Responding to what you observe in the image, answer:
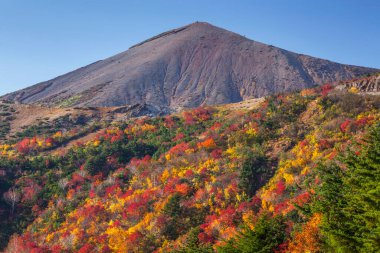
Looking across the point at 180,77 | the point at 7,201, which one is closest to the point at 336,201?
the point at 7,201

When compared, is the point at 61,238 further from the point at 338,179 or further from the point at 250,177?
the point at 338,179

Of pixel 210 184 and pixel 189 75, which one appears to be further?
pixel 189 75

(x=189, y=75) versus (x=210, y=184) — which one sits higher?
(x=189, y=75)

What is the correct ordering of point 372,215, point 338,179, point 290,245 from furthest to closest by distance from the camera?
point 338,179 < point 290,245 < point 372,215

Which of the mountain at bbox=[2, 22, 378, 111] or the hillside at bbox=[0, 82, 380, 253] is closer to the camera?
the hillside at bbox=[0, 82, 380, 253]

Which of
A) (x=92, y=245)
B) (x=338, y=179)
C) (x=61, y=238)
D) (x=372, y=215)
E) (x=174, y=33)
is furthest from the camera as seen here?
(x=174, y=33)
